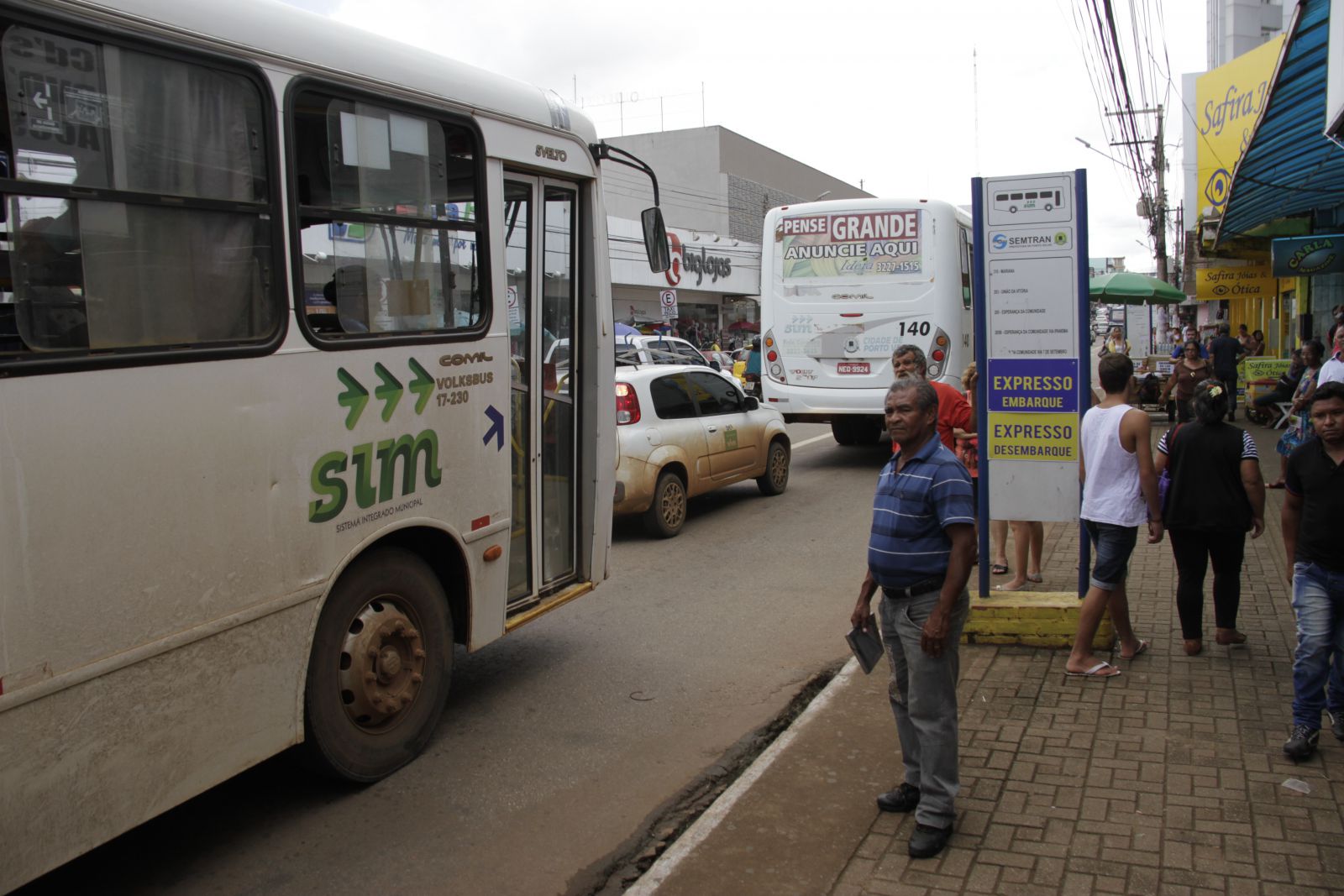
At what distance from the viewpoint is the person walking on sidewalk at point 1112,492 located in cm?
555

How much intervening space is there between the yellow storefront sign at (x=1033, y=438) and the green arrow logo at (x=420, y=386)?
3.54 m

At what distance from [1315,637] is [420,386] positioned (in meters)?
4.13

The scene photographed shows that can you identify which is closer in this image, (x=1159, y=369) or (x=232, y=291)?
(x=232, y=291)

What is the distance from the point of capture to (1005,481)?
6.56 m

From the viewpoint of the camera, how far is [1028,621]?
6.31 m

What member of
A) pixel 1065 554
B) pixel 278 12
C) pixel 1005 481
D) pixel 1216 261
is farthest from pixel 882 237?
pixel 1216 261

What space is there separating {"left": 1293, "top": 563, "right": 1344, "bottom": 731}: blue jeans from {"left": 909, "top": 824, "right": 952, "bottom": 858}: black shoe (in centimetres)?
190

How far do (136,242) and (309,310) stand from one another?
780 mm

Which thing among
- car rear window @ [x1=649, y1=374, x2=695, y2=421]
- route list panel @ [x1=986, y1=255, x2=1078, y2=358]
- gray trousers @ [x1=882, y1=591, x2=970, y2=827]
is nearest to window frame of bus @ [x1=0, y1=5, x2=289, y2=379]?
gray trousers @ [x1=882, y1=591, x2=970, y2=827]

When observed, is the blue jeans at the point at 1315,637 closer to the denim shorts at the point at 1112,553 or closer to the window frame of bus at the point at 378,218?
the denim shorts at the point at 1112,553

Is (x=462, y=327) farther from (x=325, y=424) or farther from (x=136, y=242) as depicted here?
(x=136, y=242)

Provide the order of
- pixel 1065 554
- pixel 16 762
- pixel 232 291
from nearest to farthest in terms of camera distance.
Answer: pixel 16 762 → pixel 232 291 → pixel 1065 554

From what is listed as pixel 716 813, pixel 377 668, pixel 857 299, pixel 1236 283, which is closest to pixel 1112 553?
pixel 716 813

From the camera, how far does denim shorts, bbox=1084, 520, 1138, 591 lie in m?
5.61
